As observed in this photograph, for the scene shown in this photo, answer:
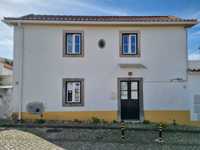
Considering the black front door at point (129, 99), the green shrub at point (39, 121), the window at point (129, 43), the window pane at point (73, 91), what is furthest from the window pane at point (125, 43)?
the green shrub at point (39, 121)

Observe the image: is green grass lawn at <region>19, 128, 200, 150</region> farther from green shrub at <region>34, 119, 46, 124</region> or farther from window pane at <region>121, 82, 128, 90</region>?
window pane at <region>121, 82, 128, 90</region>

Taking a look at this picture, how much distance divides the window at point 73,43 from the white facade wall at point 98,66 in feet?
1.04

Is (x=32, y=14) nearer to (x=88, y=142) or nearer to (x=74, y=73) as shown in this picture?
(x=74, y=73)

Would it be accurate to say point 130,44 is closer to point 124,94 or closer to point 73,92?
point 124,94

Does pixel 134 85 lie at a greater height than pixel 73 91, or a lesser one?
greater

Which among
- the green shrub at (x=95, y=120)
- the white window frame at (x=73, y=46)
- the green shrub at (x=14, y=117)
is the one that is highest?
Result: the white window frame at (x=73, y=46)

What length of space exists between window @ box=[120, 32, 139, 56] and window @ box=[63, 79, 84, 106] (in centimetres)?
338

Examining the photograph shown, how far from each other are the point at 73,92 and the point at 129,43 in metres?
4.75

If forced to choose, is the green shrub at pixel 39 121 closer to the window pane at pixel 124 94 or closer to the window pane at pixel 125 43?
the window pane at pixel 124 94

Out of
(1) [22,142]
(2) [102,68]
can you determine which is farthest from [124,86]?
(1) [22,142]

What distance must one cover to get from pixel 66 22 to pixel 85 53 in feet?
7.29

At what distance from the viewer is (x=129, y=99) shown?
1457 centimetres

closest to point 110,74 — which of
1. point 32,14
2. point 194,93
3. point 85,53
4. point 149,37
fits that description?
point 85,53

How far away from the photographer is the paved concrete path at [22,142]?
8402 mm
